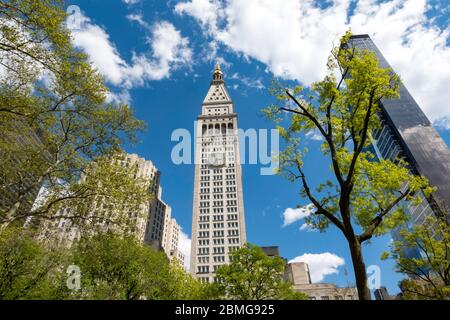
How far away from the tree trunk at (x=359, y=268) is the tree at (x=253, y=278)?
2013 cm

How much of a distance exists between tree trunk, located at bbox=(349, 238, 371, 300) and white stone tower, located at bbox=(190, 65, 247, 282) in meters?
58.8

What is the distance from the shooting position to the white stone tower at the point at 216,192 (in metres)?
73.2

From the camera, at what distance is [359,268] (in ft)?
27.5

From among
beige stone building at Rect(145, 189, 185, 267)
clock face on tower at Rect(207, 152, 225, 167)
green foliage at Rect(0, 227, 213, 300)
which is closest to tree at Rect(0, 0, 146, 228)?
green foliage at Rect(0, 227, 213, 300)

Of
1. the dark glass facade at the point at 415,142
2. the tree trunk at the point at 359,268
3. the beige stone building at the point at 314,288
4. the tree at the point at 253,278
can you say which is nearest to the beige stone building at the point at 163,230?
the beige stone building at the point at 314,288

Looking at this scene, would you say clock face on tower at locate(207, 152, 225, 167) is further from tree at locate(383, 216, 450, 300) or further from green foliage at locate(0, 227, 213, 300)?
tree at locate(383, 216, 450, 300)

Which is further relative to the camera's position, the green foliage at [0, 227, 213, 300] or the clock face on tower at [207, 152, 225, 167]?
the clock face on tower at [207, 152, 225, 167]

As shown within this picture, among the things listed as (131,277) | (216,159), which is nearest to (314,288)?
(216,159)

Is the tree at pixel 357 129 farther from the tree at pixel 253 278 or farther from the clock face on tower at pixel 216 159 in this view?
the clock face on tower at pixel 216 159

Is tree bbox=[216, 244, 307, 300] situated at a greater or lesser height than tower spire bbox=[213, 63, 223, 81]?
lesser

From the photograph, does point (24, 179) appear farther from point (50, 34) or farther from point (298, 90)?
point (298, 90)

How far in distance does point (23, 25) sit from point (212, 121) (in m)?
92.8

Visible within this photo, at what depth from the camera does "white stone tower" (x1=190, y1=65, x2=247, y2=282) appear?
7325 cm

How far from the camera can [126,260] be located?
24.6 m
